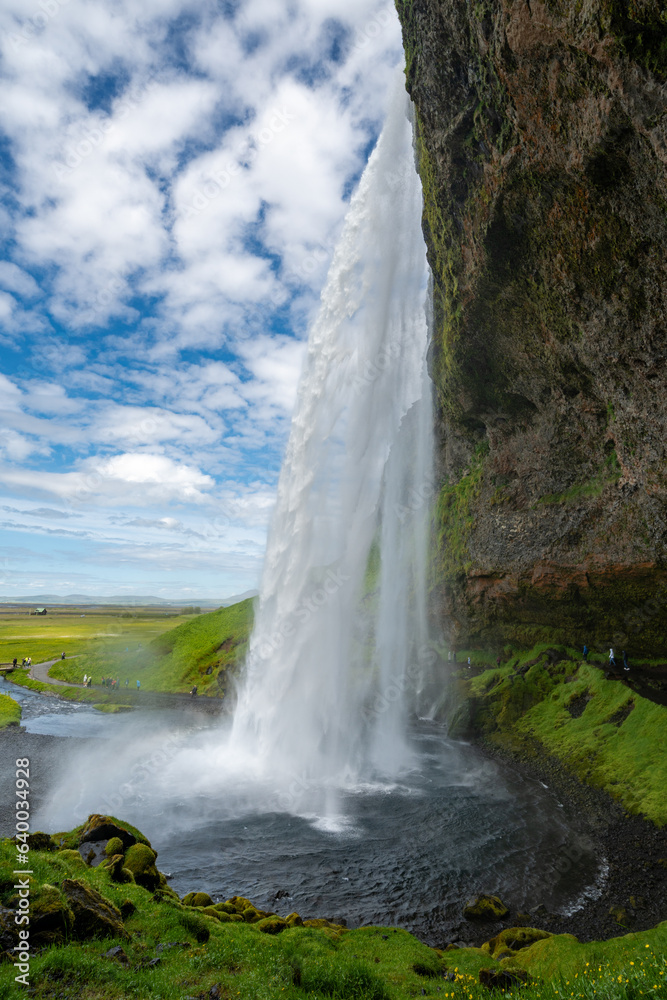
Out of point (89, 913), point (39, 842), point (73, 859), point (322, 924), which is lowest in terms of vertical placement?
point (322, 924)

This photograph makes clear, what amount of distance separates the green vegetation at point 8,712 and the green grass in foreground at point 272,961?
119 feet

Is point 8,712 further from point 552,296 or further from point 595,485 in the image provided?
point 552,296

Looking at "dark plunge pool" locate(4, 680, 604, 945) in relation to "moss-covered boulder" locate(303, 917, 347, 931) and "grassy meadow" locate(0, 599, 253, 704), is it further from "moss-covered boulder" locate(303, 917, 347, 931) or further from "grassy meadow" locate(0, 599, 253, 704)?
"grassy meadow" locate(0, 599, 253, 704)

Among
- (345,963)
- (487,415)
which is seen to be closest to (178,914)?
(345,963)

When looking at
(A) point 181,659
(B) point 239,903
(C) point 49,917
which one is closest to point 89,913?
(C) point 49,917

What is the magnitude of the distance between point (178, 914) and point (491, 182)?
31.1m

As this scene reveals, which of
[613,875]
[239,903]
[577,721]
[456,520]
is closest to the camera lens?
[239,903]

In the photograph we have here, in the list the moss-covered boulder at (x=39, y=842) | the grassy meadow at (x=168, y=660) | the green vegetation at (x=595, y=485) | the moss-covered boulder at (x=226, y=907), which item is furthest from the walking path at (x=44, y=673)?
the green vegetation at (x=595, y=485)

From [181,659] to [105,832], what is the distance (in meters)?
53.9

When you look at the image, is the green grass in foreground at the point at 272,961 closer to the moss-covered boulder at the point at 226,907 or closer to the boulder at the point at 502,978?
the boulder at the point at 502,978

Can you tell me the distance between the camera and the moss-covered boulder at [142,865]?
548 inches

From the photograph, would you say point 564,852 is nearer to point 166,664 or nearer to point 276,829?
point 276,829

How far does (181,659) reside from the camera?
6662 centimetres

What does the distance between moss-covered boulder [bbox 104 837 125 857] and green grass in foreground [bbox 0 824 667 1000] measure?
1.18m
